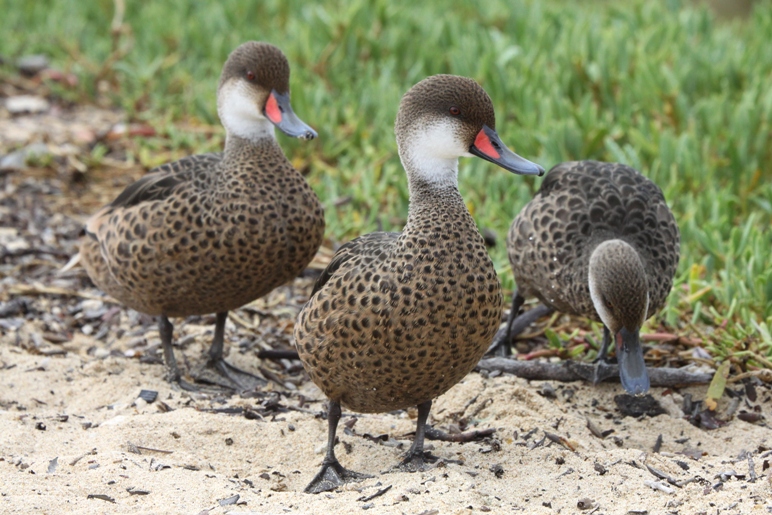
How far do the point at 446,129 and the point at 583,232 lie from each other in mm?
1150

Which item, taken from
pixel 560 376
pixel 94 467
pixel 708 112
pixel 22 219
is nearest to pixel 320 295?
pixel 94 467

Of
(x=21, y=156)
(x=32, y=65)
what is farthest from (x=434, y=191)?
(x=32, y=65)

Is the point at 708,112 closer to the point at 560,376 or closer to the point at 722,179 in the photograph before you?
the point at 722,179

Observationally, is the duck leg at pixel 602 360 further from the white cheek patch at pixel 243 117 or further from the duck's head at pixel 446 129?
the white cheek patch at pixel 243 117

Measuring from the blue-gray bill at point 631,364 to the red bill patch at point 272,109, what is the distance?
1.76 metres

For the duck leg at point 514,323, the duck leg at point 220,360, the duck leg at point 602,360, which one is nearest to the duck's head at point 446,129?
the duck leg at point 602,360

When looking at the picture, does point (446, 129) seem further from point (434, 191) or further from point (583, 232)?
point (583, 232)

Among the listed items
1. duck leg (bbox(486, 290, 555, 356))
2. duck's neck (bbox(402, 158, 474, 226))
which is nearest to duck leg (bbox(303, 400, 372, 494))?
duck's neck (bbox(402, 158, 474, 226))

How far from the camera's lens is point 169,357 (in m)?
4.53

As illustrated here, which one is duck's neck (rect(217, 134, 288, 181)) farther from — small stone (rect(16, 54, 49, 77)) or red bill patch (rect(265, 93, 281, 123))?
small stone (rect(16, 54, 49, 77))

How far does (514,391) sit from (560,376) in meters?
0.29

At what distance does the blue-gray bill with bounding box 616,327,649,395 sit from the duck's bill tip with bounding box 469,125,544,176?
877 mm

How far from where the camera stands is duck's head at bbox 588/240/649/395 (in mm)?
3801

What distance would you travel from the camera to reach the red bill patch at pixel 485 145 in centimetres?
344
